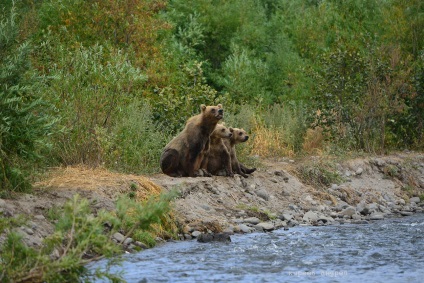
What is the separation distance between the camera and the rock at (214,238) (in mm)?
12577

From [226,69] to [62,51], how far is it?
57.1ft

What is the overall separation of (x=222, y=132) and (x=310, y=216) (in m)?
2.46

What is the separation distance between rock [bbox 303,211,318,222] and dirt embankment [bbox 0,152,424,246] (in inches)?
0.7

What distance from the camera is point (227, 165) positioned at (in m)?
16.8

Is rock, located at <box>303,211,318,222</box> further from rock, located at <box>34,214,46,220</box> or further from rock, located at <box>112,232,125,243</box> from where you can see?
rock, located at <box>34,214,46,220</box>

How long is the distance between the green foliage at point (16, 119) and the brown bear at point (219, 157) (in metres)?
4.97

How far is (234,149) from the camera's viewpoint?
57.2ft

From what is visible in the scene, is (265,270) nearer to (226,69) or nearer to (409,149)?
(409,149)

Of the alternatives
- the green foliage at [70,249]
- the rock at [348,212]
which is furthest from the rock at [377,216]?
the green foliage at [70,249]

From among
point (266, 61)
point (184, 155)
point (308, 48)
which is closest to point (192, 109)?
point (184, 155)

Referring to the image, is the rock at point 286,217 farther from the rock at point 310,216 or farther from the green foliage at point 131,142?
the green foliage at point 131,142

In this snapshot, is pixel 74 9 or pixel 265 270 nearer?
pixel 265 270

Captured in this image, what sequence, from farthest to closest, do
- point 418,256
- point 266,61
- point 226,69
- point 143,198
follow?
point 266,61, point 226,69, point 143,198, point 418,256

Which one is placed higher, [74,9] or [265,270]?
Answer: [74,9]
